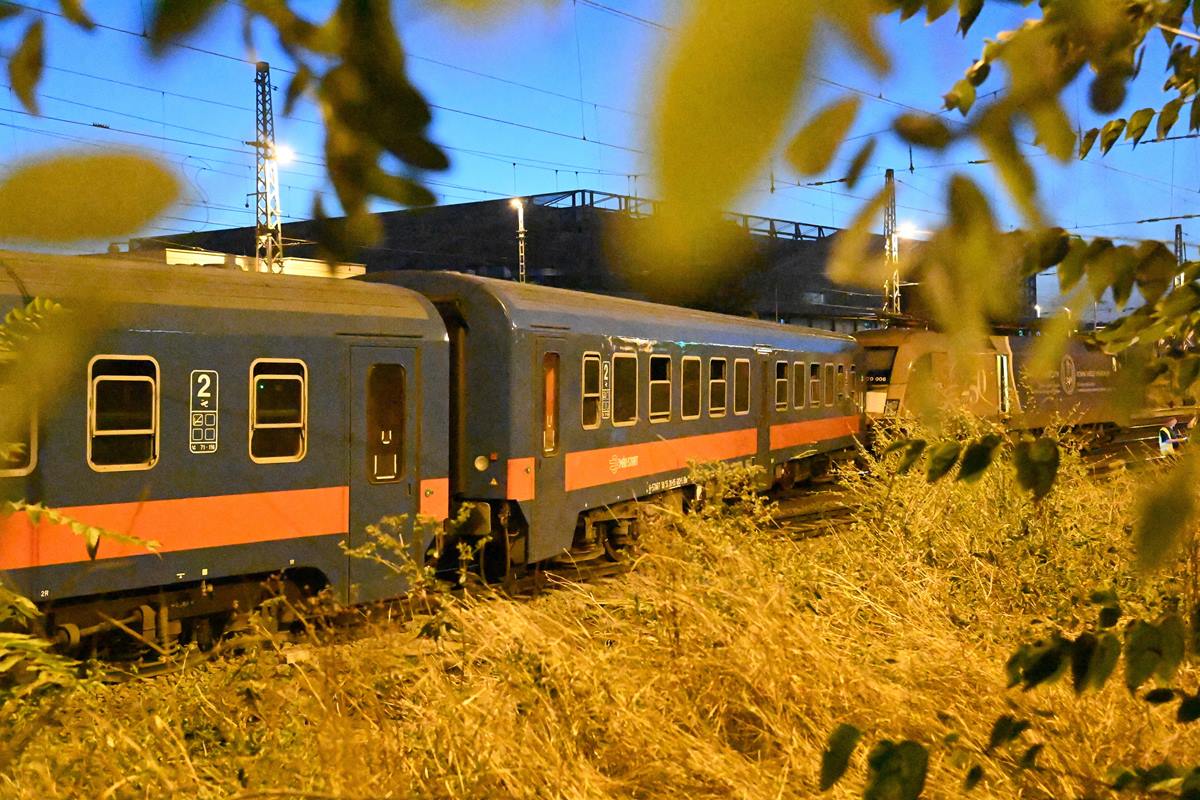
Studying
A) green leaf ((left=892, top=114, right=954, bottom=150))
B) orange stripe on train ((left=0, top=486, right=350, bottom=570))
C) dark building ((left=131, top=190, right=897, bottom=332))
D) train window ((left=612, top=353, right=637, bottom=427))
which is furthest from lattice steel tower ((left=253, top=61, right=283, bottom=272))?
train window ((left=612, top=353, right=637, bottom=427))

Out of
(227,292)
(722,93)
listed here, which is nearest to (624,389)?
(227,292)

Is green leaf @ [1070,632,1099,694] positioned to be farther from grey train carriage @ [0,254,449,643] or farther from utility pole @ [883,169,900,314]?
grey train carriage @ [0,254,449,643]

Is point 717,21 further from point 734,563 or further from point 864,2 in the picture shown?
point 734,563

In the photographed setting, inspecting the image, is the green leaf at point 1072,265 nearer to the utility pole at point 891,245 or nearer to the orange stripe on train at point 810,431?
the utility pole at point 891,245

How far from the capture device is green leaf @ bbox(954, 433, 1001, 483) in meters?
1.78

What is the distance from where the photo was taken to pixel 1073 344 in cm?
121

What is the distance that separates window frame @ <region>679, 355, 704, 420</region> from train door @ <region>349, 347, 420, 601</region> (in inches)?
157

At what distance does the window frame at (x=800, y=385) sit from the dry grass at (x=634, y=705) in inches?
382

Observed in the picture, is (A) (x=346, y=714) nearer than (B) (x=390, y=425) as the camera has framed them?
Yes

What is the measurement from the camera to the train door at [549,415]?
909cm

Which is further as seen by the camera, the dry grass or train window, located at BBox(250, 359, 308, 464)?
train window, located at BBox(250, 359, 308, 464)

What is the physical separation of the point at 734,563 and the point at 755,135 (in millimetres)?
4140

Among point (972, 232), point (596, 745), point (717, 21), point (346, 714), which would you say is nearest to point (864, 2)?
point (717, 21)

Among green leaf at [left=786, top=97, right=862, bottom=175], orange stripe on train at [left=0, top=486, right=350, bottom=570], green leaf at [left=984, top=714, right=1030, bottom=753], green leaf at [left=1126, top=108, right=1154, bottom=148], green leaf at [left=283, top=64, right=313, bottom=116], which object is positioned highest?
green leaf at [left=1126, top=108, right=1154, bottom=148]
